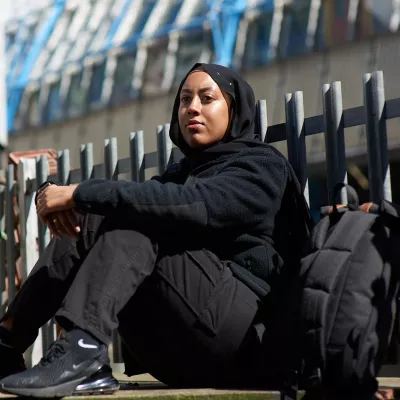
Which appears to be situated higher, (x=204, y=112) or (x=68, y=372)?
(x=204, y=112)

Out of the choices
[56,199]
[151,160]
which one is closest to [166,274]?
[56,199]

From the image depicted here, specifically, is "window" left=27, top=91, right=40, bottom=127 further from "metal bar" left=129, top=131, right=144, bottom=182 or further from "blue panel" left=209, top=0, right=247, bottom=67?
"metal bar" left=129, top=131, right=144, bottom=182

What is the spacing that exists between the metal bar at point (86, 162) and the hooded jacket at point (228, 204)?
2058 mm

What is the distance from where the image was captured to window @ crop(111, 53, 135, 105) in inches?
1057

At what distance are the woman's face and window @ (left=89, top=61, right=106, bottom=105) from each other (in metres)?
23.2

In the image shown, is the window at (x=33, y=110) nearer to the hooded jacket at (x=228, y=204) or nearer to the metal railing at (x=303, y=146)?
the metal railing at (x=303, y=146)

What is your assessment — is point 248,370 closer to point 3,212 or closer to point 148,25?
point 3,212

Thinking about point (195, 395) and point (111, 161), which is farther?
point (111, 161)

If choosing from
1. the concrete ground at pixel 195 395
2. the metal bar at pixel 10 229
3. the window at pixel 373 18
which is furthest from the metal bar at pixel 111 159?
the window at pixel 373 18

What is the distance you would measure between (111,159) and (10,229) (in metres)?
1.20

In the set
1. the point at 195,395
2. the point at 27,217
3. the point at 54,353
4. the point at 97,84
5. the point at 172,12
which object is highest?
the point at 172,12

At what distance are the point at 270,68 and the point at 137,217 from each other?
19.9 m

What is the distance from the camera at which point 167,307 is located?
379 centimetres

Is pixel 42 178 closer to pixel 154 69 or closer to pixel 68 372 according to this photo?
pixel 68 372
